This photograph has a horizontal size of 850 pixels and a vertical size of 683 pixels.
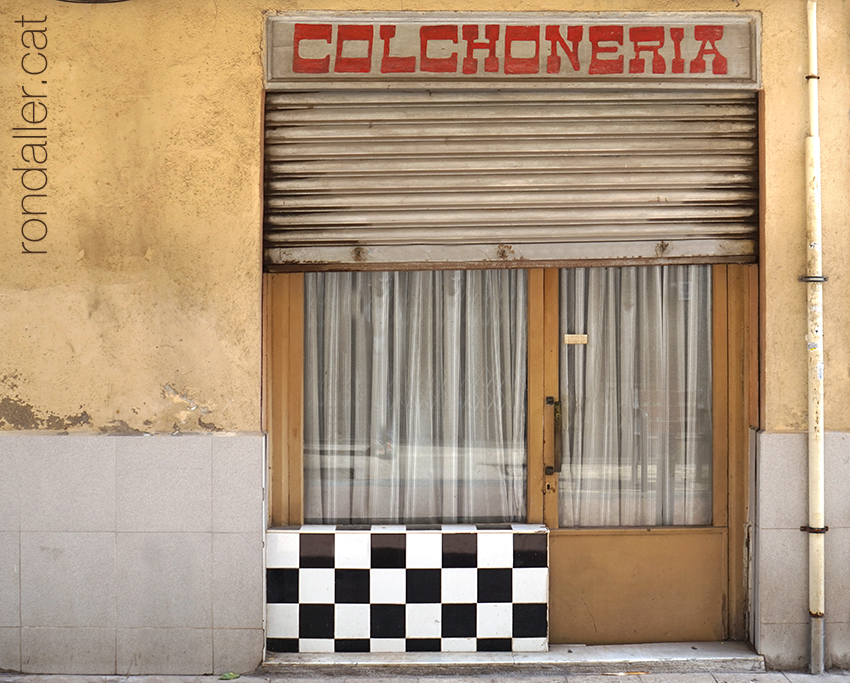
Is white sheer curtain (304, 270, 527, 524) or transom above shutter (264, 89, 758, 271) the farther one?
white sheer curtain (304, 270, 527, 524)

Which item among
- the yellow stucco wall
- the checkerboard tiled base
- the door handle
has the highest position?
the yellow stucco wall

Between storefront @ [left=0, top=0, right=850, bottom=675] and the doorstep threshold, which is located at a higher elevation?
storefront @ [left=0, top=0, right=850, bottom=675]

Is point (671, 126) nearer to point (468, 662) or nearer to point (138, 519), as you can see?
point (468, 662)

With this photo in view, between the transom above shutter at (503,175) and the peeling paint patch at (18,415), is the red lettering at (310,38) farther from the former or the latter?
the peeling paint patch at (18,415)

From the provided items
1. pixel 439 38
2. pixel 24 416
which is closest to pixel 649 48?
pixel 439 38

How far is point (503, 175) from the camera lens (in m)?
4.10

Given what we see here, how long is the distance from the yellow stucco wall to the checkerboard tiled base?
34.4 inches

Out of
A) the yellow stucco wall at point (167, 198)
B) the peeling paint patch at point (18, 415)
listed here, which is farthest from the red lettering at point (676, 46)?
the peeling paint patch at point (18, 415)

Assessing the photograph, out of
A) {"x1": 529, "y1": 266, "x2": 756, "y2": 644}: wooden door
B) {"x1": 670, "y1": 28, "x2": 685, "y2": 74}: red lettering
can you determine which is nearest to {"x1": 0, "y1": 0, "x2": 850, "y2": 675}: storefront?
{"x1": 670, "y1": 28, "x2": 685, "y2": 74}: red lettering

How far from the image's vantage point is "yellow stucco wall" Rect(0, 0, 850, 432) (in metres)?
4.03

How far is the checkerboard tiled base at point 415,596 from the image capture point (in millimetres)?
4148

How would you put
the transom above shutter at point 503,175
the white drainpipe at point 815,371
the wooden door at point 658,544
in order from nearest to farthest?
the white drainpipe at point 815,371, the transom above shutter at point 503,175, the wooden door at point 658,544

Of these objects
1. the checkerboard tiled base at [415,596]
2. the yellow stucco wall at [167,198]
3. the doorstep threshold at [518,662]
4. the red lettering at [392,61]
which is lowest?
the doorstep threshold at [518,662]

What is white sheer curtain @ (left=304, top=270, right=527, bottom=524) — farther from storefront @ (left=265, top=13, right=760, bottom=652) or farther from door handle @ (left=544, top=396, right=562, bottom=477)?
door handle @ (left=544, top=396, right=562, bottom=477)
